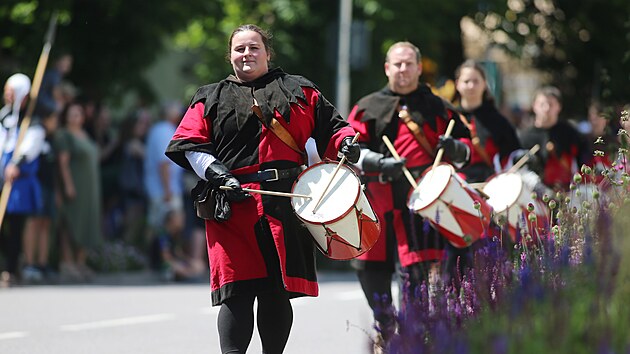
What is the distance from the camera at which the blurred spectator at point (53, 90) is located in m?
14.1

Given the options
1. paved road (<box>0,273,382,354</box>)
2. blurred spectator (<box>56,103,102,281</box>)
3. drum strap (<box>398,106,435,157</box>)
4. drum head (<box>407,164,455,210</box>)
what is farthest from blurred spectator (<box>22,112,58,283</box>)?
drum head (<box>407,164,455,210</box>)

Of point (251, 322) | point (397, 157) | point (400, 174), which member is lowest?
point (251, 322)

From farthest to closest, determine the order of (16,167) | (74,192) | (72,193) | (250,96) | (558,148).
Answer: (74,192) < (72,193) < (16,167) < (558,148) < (250,96)

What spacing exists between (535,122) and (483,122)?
2724 mm

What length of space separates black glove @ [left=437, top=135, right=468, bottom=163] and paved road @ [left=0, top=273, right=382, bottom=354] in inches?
49.5

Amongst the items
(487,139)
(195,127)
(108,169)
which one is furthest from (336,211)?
(108,169)

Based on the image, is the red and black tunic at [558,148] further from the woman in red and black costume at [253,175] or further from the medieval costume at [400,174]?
the woman in red and black costume at [253,175]

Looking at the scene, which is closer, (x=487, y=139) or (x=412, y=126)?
(x=412, y=126)

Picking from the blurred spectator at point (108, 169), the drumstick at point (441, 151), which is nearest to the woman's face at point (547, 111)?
the drumstick at point (441, 151)

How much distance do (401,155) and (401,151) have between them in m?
0.03

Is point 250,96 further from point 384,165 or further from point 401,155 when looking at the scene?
point 401,155

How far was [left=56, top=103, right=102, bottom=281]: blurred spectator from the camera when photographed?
14602 mm

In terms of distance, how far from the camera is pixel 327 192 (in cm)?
639

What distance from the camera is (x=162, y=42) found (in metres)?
18.8
